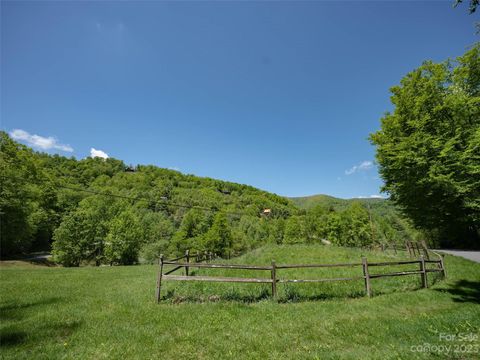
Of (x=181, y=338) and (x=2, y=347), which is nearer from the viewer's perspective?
(x=2, y=347)

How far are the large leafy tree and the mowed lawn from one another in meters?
9.47

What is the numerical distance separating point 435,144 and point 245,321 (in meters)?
20.0

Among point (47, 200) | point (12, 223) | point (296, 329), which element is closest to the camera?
point (296, 329)

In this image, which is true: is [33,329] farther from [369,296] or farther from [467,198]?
[467,198]

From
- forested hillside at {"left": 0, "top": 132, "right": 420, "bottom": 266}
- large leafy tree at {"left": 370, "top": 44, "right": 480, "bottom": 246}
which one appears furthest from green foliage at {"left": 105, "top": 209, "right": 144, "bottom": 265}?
large leafy tree at {"left": 370, "top": 44, "right": 480, "bottom": 246}

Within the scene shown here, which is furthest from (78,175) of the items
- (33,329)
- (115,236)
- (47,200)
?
(33,329)

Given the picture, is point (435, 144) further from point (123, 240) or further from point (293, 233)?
point (293, 233)

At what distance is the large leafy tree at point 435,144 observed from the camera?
17.4m

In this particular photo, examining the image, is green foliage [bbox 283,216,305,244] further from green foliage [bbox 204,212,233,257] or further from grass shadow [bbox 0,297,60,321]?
grass shadow [bbox 0,297,60,321]

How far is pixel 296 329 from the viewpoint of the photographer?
20.9ft

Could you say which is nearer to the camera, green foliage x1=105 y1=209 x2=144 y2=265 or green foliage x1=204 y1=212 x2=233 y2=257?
green foliage x1=105 y1=209 x2=144 y2=265

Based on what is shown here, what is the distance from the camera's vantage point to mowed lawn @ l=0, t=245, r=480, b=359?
5195 mm

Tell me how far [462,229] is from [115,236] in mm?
52088

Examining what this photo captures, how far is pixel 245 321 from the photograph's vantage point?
7.01 meters
